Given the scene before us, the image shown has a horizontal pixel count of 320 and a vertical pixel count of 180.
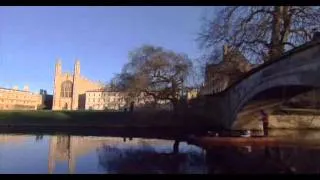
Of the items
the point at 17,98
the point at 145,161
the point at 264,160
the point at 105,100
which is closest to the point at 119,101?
the point at 105,100

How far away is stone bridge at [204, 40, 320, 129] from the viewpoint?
6.30m

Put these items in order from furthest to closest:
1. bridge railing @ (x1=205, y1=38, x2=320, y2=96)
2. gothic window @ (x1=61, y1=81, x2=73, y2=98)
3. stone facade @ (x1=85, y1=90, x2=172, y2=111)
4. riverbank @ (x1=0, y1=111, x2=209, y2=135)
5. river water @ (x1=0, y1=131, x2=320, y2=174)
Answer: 1. riverbank @ (x1=0, y1=111, x2=209, y2=135)
2. stone facade @ (x1=85, y1=90, x2=172, y2=111)
3. gothic window @ (x1=61, y1=81, x2=73, y2=98)
4. river water @ (x1=0, y1=131, x2=320, y2=174)
5. bridge railing @ (x1=205, y1=38, x2=320, y2=96)

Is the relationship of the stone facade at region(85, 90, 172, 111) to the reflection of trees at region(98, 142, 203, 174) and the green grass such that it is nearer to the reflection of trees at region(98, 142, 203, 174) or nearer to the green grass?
the green grass

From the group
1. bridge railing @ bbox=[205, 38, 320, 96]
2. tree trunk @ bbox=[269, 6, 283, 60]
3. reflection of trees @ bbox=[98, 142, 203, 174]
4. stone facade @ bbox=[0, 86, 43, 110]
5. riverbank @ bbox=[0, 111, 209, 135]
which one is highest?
tree trunk @ bbox=[269, 6, 283, 60]

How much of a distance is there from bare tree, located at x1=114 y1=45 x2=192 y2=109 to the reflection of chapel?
1.03 metres

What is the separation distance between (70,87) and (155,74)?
215cm

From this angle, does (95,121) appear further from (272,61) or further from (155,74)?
(272,61)

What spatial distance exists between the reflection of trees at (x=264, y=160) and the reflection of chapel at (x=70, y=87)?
2755 millimetres

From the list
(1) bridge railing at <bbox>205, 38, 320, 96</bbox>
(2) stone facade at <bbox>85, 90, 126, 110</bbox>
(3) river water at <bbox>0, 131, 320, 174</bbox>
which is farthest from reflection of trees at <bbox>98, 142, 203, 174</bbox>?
(1) bridge railing at <bbox>205, 38, 320, 96</bbox>

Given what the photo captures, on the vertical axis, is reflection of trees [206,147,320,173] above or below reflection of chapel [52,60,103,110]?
below

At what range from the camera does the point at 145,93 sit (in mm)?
11414

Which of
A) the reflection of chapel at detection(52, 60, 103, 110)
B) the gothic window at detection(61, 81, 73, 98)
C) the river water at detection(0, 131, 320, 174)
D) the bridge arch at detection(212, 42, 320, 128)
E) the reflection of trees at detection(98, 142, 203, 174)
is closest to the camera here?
the bridge arch at detection(212, 42, 320, 128)

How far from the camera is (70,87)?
9703mm
